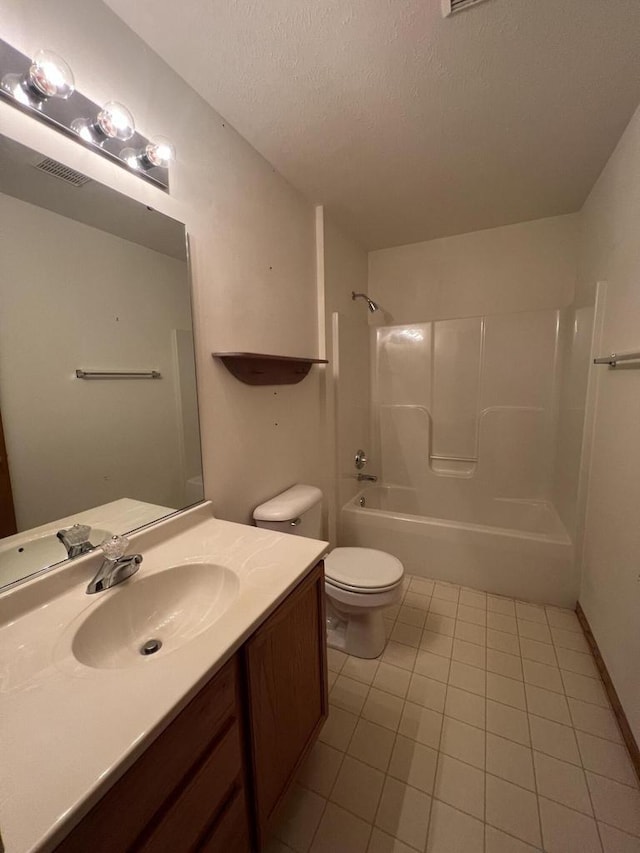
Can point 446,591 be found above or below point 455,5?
below

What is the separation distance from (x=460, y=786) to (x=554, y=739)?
1.38ft

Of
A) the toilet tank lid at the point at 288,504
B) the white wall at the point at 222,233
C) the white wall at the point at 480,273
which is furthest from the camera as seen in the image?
the white wall at the point at 480,273

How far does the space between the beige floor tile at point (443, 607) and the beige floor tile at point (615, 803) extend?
2.63ft

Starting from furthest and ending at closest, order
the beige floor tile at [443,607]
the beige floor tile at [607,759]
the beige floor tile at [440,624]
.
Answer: the beige floor tile at [443,607] < the beige floor tile at [440,624] < the beige floor tile at [607,759]

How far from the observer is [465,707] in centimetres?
138

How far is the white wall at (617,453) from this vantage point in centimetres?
128

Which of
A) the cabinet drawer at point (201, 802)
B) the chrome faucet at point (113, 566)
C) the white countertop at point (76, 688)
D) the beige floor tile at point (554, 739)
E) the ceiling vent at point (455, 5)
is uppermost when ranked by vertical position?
the ceiling vent at point (455, 5)

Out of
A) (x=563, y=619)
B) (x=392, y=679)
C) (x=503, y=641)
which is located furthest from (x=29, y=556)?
(x=563, y=619)

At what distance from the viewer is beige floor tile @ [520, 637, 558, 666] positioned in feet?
5.23

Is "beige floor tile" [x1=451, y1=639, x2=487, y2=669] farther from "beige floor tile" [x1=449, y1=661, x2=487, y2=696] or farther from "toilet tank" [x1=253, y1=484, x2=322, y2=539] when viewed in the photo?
"toilet tank" [x1=253, y1=484, x2=322, y2=539]

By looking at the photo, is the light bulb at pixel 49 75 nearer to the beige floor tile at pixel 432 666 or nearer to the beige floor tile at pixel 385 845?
the beige floor tile at pixel 385 845

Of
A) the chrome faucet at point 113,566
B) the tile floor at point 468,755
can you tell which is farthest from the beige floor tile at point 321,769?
the chrome faucet at point 113,566

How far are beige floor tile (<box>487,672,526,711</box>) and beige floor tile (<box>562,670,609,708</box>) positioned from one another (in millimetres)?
194

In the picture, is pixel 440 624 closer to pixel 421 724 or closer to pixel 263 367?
pixel 421 724
